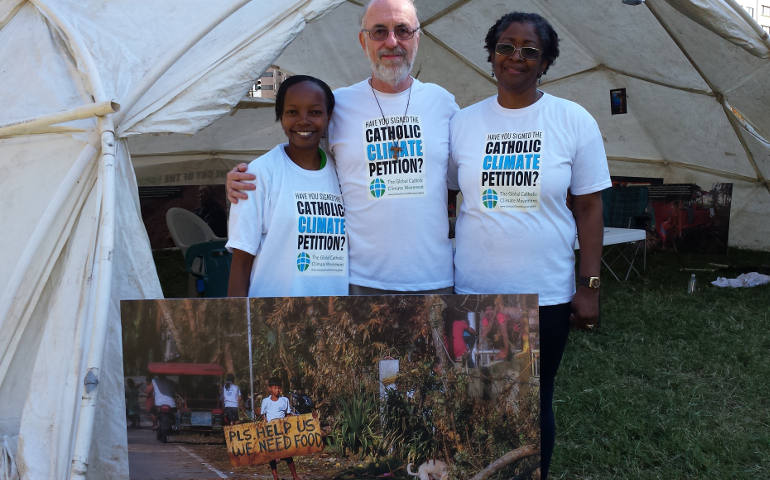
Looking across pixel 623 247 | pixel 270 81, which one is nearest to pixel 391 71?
pixel 623 247

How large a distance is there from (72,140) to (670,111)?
7.04 m

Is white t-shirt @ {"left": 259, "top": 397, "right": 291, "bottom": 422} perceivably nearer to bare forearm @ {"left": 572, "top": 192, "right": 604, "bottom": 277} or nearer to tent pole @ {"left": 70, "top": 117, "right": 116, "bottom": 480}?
tent pole @ {"left": 70, "top": 117, "right": 116, "bottom": 480}

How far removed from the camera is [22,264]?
90.2 inches

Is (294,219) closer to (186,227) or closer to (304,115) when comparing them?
(304,115)

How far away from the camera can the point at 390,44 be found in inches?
85.0

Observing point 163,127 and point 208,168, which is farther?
point 208,168

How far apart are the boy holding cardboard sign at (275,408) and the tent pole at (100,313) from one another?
0.60 metres

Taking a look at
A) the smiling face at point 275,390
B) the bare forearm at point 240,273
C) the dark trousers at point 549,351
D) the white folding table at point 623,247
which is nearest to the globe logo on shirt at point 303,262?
the bare forearm at point 240,273

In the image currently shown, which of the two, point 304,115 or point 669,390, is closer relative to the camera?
point 304,115

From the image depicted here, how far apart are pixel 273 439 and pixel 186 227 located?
17.7ft

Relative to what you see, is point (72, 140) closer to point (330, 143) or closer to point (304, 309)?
point (330, 143)

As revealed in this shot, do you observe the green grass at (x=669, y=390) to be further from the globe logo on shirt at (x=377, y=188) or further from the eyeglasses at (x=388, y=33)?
the eyeglasses at (x=388, y=33)

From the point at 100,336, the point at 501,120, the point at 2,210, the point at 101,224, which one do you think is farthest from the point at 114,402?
the point at 501,120

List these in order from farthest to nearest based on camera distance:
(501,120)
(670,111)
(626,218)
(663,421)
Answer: (626,218), (670,111), (663,421), (501,120)
